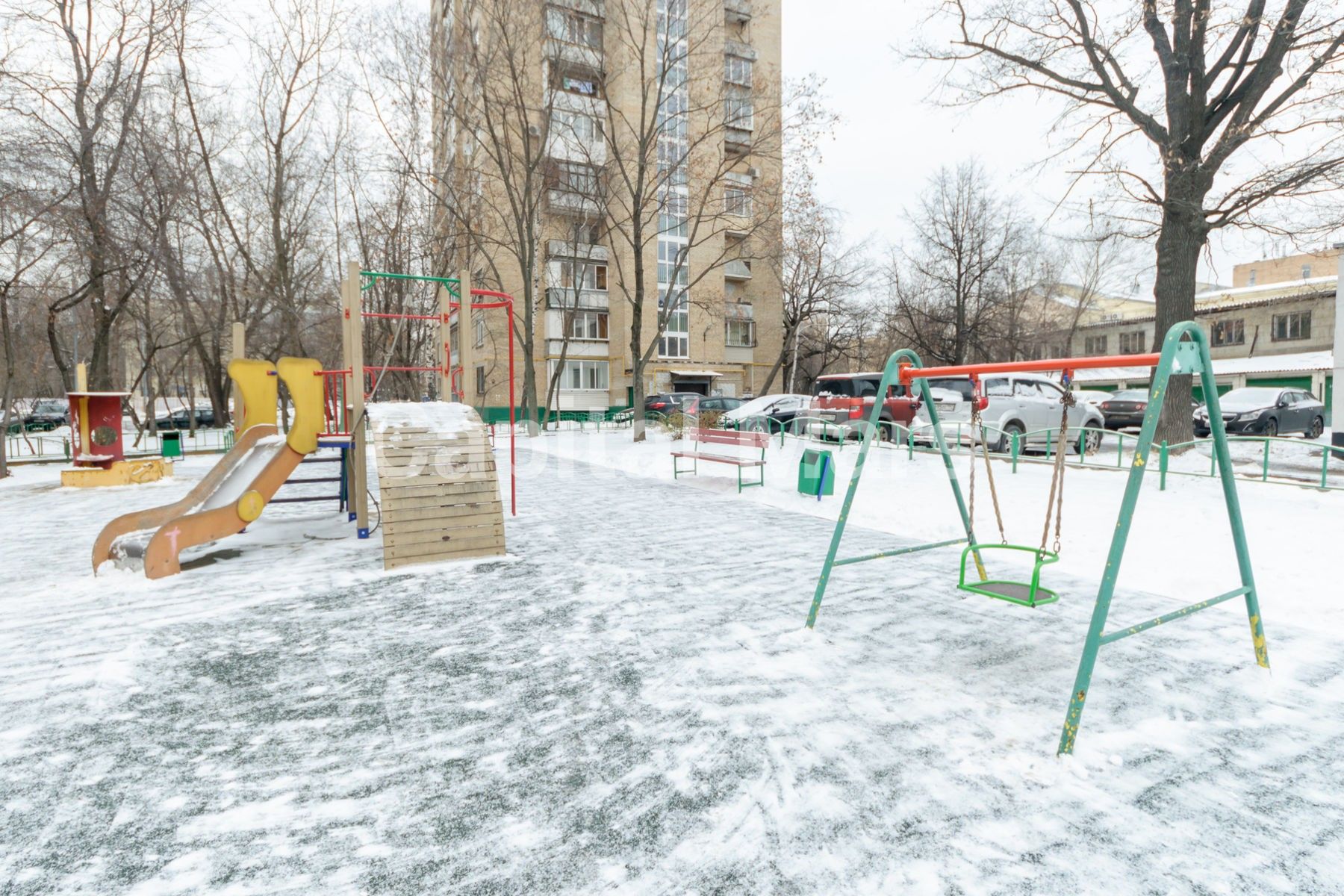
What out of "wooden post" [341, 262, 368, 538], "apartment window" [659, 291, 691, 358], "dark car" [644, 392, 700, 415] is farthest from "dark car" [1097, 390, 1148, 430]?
"apartment window" [659, 291, 691, 358]

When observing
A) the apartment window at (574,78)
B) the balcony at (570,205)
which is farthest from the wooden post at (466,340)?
the balcony at (570,205)

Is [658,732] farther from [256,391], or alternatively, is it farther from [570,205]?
[570,205]

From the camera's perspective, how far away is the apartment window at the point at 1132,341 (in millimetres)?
49506

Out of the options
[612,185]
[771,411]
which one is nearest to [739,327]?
[612,185]

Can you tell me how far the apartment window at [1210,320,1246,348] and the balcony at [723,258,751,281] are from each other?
28.7 meters

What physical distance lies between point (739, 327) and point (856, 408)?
27.2m

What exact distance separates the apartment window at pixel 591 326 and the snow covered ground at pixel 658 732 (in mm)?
33998

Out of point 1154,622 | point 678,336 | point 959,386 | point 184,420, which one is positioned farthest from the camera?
point 678,336

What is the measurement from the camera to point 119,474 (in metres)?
13.2

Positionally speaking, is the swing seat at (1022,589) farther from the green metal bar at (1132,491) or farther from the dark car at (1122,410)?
the dark car at (1122,410)

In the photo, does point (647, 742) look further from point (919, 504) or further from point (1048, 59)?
point (1048, 59)

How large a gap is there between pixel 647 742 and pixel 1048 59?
14.9 meters

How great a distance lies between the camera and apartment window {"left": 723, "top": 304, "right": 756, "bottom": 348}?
1660 inches

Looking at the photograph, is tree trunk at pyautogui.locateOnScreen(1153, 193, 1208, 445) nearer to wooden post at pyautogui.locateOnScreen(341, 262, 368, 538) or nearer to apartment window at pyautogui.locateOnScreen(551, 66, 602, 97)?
wooden post at pyautogui.locateOnScreen(341, 262, 368, 538)
